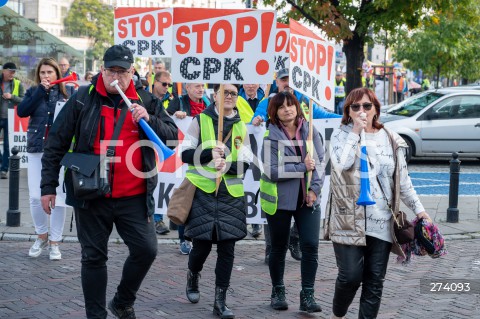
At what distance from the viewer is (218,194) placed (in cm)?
672

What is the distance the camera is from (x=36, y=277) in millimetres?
7832

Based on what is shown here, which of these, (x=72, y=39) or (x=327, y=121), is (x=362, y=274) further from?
A: (x=72, y=39)

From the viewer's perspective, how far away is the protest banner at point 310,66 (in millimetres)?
7336

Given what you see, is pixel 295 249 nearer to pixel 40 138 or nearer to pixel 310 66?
pixel 310 66

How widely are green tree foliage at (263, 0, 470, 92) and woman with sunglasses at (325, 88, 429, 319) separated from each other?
380 inches

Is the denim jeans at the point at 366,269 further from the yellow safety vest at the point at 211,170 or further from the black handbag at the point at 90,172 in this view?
the black handbag at the point at 90,172

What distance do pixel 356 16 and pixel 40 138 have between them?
29.6ft

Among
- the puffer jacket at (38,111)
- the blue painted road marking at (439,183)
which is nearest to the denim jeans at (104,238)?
the puffer jacket at (38,111)

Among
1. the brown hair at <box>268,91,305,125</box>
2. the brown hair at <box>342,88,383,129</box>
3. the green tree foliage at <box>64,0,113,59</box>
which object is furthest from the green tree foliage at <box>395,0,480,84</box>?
the green tree foliage at <box>64,0,113,59</box>

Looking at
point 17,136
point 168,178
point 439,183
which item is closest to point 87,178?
point 168,178

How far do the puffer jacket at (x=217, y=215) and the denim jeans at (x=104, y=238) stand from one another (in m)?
0.74

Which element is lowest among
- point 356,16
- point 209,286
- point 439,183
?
point 209,286

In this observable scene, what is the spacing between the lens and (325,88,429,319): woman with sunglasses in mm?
5609

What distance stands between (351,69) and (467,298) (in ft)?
32.7
